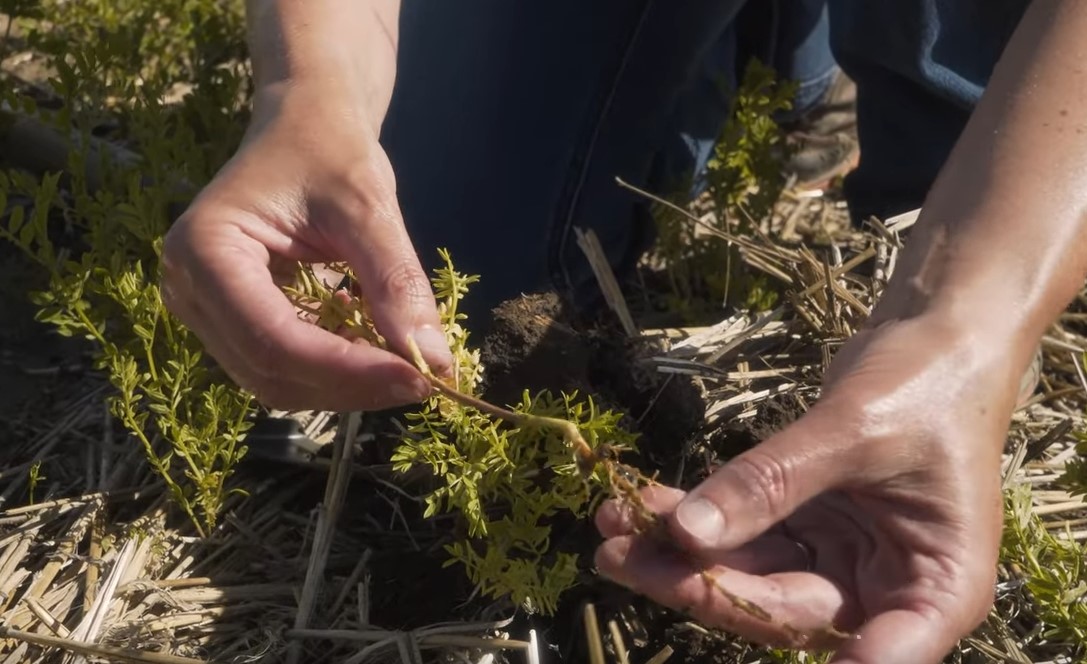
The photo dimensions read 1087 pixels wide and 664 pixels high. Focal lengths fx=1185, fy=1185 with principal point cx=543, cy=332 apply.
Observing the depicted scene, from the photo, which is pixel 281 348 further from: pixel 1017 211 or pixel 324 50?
pixel 1017 211

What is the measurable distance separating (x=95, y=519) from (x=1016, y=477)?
1659 millimetres

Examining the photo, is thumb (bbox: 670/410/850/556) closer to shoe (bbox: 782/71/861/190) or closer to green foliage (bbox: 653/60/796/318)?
green foliage (bbox: 653/60/796/318)

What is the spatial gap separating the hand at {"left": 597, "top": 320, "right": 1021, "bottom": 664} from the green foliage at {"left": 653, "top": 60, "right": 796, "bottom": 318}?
997 mm

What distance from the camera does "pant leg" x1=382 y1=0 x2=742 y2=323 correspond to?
8.90 feet

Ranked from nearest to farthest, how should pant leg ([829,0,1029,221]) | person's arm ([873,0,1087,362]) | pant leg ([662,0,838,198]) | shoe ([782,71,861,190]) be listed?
person's arm ([873,0,1087,362]) < pant leg ([829,0,1029,221]) < pant leg ([662,0,838,198]) < shoe ([782,71,861,190])

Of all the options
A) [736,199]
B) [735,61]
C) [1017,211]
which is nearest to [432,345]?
[1017,211]

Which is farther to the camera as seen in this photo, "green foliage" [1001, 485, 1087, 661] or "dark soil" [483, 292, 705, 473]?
"dark soil" [483, 292, 705, 473]

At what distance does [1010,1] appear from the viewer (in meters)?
2.29

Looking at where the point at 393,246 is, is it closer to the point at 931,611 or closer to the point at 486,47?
the point at 931,611

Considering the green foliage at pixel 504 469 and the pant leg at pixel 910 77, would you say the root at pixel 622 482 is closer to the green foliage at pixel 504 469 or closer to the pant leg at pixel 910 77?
the green foliage at pixel 504 469

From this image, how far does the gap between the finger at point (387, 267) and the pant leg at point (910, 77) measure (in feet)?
4.01

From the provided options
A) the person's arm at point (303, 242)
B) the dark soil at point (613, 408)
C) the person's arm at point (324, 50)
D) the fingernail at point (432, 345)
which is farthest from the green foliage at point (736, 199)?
the fingernail at point (432, 345)

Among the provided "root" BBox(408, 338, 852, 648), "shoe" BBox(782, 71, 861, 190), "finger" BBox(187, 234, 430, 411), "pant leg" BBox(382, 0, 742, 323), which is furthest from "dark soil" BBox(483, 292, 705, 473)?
"shoe" BBox(782, 71, 861, 190)

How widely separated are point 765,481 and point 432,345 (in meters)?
0.48
